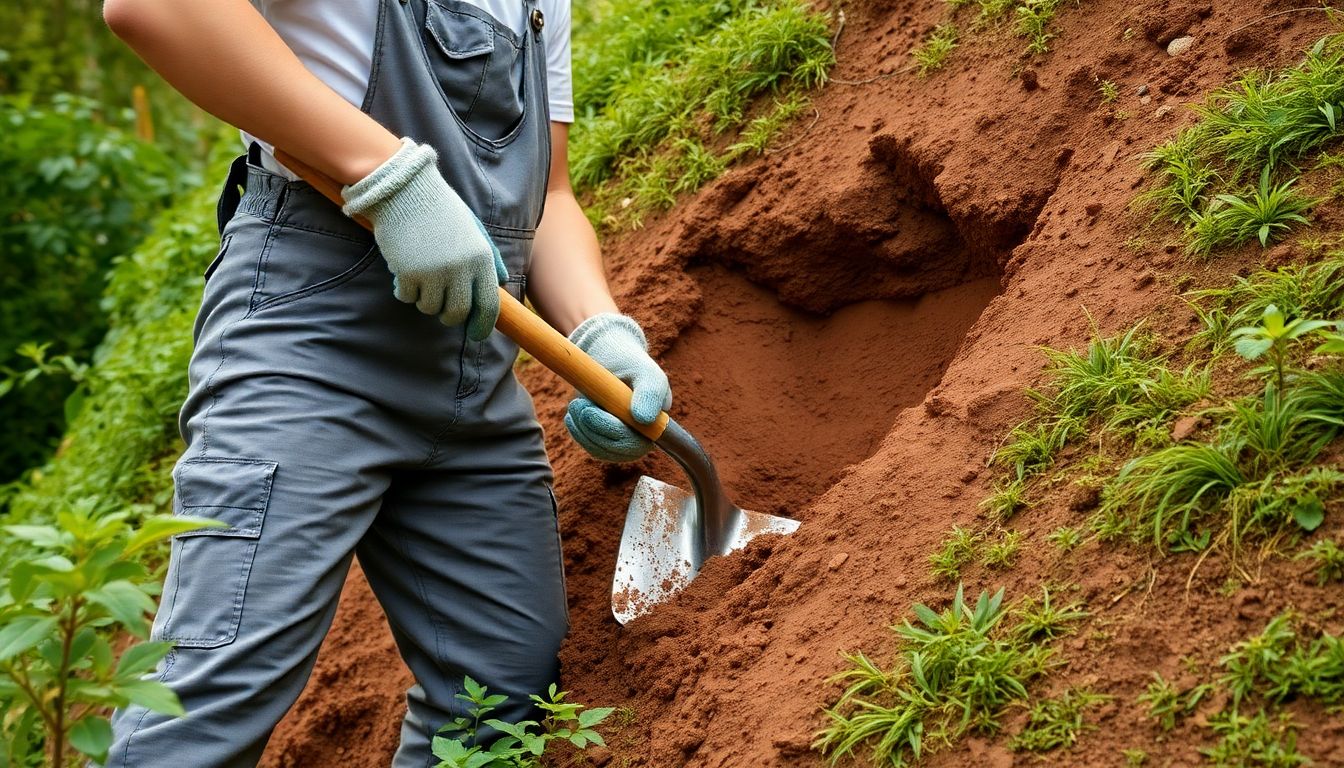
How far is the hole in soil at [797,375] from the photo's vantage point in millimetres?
2799

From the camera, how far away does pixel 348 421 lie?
2115mm

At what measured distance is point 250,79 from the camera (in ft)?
6.20

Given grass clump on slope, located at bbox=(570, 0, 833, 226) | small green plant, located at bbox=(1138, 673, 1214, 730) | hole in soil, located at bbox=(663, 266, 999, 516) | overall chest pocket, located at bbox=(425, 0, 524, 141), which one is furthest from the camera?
grass clump on slope, located at bbox=(570, 0, 833, 226)

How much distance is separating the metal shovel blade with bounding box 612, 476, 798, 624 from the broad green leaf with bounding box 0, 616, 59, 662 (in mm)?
1281

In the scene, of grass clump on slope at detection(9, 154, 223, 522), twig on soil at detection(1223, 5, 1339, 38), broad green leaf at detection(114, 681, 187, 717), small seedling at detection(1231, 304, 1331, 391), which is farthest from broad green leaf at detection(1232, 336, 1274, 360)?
grass clump on slope at detection(9, 154, 223, 522)

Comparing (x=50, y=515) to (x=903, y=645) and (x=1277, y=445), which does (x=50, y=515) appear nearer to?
(x=903, y=645)

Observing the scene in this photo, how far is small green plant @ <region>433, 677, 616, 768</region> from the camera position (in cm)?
206

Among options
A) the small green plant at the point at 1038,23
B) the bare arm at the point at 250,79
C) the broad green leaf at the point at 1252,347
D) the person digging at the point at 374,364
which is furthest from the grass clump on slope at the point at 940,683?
the small green plant at the point at 1038,23

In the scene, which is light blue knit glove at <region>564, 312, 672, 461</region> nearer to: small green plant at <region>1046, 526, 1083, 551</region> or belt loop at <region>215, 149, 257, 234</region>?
belt loop at <region>215, 149, 257, 234</region>

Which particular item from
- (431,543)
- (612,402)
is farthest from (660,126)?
(431,543)

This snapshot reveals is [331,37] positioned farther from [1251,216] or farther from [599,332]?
[1251,216]

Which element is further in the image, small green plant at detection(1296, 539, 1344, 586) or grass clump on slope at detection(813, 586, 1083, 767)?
grass clump on slope at detection(813, 586, 1083, 767)

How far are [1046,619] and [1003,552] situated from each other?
0.16 m

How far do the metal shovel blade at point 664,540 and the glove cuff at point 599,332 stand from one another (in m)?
0.35
